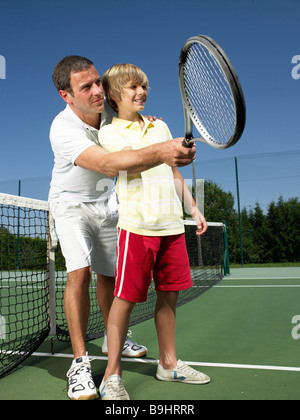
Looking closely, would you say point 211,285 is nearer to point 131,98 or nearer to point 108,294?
point 108,294

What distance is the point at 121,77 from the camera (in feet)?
7.13

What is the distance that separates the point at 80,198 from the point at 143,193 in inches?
17.3

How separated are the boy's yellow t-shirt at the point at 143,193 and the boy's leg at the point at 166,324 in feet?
1.10

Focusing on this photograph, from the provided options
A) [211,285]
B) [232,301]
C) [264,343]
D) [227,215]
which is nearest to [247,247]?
[227,215]

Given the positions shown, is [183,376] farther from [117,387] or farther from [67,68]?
[67,68]

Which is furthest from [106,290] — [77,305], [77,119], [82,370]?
[77,119]

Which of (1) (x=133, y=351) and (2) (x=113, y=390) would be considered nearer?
(2) (x=113, y=390)

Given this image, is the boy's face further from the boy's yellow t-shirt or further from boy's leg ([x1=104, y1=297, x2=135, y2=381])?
boy's leg ([x1=104, y1=297, x2=135, y2=381])

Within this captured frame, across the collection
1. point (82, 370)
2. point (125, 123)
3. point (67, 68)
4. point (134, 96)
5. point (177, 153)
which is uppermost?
point (67, 68)

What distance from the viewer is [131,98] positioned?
2168 millimetres

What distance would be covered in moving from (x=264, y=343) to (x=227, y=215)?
26.7 ft

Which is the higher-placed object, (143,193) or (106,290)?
(143,193)

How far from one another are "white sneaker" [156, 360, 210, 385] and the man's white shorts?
64 centimetres

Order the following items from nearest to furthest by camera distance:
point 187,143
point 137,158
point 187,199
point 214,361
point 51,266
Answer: point 187,143 → point 137,158 → point 187,199 → point 214,361 → point 51,266
